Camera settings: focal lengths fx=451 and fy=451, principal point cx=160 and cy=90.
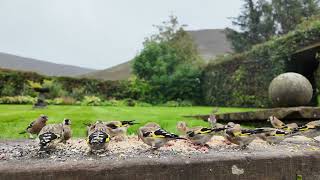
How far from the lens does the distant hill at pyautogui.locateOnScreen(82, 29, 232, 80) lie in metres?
64.7

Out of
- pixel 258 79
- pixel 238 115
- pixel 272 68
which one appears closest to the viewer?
pixel 238 115

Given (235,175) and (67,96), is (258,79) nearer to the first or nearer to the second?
(67,96)

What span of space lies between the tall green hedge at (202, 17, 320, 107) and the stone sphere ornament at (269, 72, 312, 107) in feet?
11.0

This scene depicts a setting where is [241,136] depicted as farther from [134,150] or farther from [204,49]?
[204,49]

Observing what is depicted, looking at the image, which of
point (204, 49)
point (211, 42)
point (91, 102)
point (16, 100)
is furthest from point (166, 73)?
point (211, 42)

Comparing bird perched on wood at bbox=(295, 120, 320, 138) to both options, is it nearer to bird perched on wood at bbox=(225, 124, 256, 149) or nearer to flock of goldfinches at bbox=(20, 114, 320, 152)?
flock of goldfinches at bbox=(20, 114, 320, 152)

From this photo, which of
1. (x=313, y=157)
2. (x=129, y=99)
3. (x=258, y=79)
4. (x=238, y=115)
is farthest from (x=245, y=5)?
(x=313, y=157)

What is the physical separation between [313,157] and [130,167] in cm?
188

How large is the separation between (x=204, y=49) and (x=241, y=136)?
74.6 metres

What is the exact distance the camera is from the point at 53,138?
4.35m

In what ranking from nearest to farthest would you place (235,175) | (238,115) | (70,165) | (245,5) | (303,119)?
(70,165) → (235,175) → (303,119) → (238,115) → (245,5)

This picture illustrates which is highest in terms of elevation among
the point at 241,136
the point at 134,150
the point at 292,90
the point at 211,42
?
the point at 211,42

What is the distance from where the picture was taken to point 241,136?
16.0 feet

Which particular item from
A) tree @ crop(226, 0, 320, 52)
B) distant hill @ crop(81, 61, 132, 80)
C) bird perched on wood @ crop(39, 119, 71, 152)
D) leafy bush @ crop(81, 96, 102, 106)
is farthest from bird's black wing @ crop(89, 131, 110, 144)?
distant hill @ crop(81, 61, 132, 80)
